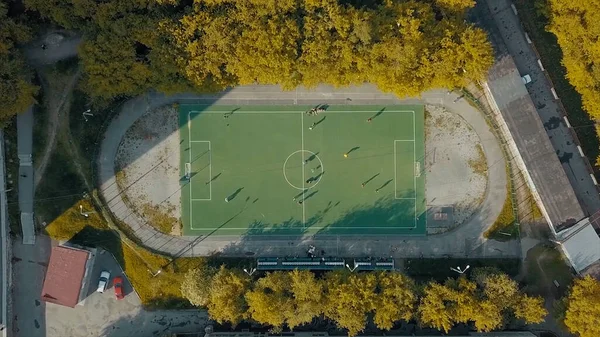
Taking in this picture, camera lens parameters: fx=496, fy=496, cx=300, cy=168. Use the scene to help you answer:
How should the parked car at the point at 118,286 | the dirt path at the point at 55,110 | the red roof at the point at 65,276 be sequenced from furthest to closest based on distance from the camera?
the parked car at the point at 118,286
the dirt path at the point at 55,110
the red roof at the point at 65,276

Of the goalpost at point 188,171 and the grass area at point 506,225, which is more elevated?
the goalpost at point 188,171

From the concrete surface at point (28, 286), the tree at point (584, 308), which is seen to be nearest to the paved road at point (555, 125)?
the tree at point (584, 308)

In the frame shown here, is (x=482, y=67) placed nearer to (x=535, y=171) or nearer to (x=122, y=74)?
(x=535, y=171)

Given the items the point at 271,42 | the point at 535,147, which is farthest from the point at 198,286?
the point at 535,147

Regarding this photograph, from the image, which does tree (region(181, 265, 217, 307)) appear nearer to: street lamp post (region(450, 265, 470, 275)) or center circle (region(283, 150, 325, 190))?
center circle (region(283, 150, 325, 190))

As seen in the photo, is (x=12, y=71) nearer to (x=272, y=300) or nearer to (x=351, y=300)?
(x=272, y=300)

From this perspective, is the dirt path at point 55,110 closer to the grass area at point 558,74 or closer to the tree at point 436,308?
the tree at point 436,308

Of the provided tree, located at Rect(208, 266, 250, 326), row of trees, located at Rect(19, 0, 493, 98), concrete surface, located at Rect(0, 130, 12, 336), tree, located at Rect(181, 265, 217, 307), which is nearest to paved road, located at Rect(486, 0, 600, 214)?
row of trees, located at Rect(19, 0, 493, 98)
